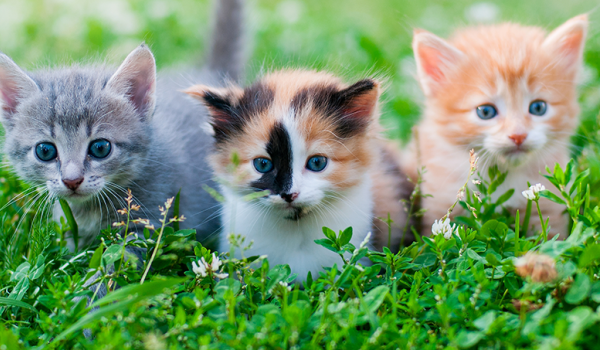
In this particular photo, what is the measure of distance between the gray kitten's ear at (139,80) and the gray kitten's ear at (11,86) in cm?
33

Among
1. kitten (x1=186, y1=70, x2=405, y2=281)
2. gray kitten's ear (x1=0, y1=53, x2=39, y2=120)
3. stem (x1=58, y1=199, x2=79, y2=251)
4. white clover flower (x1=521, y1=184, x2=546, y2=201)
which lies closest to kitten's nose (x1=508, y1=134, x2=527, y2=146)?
white clover flower (x1=521, y1=184, x2=546, y2=201)

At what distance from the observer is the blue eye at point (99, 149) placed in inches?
80.4

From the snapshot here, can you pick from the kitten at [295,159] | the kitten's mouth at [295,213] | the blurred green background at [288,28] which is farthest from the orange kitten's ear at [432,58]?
the kitten's mouth at [295,213]

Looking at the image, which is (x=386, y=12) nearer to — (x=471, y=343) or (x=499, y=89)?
(x=499, y=89)

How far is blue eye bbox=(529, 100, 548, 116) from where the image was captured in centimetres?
231

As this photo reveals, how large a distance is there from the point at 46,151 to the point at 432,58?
6.04 ft

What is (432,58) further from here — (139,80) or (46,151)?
(46,151)

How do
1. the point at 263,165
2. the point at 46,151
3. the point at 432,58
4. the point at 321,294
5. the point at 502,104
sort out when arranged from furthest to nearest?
the point at 432,58 < the point at 502,104 < the point at 46,151 < the point at 263,165 < the point at 321,294

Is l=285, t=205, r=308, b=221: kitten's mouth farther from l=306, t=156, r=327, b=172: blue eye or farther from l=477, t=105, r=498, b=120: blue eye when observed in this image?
l=477, t=105, r=498, b=120: blue eye

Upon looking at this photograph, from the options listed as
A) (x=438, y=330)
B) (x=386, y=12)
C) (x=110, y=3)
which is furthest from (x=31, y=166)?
(x=386, y=12)

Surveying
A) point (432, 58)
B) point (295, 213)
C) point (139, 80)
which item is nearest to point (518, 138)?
point (432, 58)

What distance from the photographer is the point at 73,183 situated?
1.93 m

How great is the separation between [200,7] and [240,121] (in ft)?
13.8

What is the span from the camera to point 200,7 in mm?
5727
